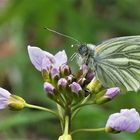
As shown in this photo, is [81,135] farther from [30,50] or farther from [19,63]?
[30,50]

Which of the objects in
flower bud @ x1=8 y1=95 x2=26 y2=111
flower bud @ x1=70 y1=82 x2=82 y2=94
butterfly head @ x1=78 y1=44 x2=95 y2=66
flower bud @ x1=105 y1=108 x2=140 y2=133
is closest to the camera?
flower bud @ x1=105 y1=108 x2=140 y2=133

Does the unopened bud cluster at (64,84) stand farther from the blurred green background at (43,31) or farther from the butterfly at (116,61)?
the blurred green background at (43,31)

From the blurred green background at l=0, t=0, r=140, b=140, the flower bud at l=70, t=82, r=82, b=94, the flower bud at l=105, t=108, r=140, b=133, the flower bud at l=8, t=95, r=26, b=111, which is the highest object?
the blurred green background at l=0, t=0, r=140, b=140

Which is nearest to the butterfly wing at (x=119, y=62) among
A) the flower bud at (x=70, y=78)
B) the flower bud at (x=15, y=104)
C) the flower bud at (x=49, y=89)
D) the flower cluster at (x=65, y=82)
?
the flower cluster at (x=65, y=82)

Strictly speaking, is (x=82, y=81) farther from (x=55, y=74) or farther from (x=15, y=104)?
(x=15, y=104)

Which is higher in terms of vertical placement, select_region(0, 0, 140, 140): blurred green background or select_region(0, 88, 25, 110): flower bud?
select_region(0, 0, 140, 140): blurred green background

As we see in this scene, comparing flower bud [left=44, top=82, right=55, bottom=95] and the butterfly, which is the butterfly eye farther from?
flower bud [left=44, top=82, right=55, bottom=95]

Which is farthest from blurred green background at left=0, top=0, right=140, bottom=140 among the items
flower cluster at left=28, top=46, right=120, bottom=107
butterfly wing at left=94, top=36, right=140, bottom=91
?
flower cluster at left=28, top=46, right=120, bottom=107

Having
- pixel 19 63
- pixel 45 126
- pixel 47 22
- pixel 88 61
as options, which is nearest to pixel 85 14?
pixel 47 22

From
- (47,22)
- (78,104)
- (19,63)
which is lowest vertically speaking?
(78,104)
